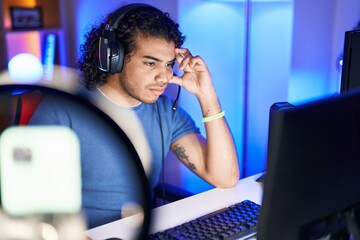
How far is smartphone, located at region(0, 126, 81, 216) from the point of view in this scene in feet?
1.20

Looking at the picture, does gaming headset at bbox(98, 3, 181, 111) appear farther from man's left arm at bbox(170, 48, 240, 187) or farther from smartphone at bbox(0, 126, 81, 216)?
smartphone at bbox(0, 126, 81, 216)

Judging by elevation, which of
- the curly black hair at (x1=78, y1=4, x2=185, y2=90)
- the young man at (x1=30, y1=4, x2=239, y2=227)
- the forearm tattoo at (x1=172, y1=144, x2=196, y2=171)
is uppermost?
the curly black hair at (x1=78, y1=4, x2=185, y2=90)

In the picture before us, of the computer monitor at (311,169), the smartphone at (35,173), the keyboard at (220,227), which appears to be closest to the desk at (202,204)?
the keyboard at (220,227)

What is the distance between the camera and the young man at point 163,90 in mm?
1467

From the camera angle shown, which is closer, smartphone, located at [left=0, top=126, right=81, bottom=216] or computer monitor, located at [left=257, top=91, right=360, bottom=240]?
smartphone, located at [left=0, top=126, right=81, bottom=216]

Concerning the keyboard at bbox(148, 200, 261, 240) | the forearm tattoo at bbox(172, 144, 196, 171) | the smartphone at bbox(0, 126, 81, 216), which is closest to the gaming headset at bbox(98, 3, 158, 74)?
the forearm tattoo at bbox(172, 144, 196, 171)

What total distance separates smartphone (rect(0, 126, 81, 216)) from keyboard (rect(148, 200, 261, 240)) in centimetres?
61

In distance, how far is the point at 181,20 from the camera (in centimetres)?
242

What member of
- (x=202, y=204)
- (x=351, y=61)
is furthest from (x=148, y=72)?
(x=351, y=61)

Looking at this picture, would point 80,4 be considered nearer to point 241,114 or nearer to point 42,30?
point 42,30

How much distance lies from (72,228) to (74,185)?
41 millimetres

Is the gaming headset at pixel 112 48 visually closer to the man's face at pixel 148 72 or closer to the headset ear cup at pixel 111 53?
the headset ear cup at pixel 111 53

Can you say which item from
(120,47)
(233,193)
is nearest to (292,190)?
(233,193)

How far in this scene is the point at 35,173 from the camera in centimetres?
37
